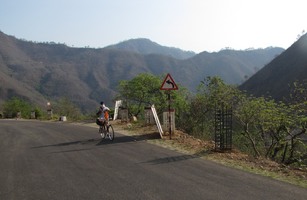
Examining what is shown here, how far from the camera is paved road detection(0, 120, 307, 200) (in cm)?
765

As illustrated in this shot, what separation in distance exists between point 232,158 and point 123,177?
4635 mm

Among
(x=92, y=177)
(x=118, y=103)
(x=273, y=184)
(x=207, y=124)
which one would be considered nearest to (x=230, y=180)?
(x=273, y=184)

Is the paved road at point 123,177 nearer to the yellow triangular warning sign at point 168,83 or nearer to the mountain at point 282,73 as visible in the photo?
the yellow triangular warning sign at point 168,83

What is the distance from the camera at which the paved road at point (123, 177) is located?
765 cm

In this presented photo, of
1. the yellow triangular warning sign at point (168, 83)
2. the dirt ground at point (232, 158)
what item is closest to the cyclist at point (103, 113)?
the dirt ground at point (232, 158)

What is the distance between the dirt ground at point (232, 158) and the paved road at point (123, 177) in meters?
0.66

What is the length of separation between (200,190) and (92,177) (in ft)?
9.34

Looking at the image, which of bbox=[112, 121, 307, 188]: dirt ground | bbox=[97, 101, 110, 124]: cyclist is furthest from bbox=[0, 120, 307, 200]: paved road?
bbox=[97, 101, 110, 124]: cyclist

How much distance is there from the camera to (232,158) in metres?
12.4

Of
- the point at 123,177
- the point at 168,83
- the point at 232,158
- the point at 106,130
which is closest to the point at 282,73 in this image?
the point at 168,83

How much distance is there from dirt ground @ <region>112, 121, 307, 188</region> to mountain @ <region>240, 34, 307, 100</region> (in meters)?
105

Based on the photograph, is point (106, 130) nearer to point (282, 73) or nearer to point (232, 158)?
point (232, 158)

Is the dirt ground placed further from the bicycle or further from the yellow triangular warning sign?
the yellow triangular warning sign

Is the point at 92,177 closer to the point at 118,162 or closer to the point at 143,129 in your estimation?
the point at 118,162
